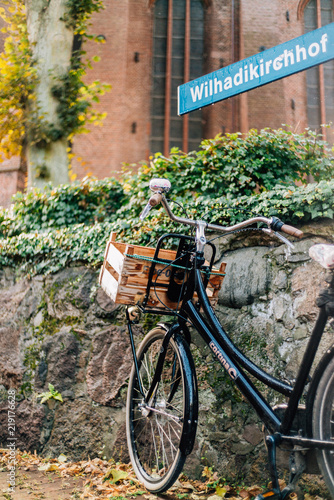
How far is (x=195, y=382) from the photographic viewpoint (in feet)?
7.80

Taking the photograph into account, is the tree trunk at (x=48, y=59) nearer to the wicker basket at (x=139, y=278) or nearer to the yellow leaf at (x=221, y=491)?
the wicker basket at (x=139, y=278)

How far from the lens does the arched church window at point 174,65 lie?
13969 mm

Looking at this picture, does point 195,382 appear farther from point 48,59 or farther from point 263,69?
point 48,59

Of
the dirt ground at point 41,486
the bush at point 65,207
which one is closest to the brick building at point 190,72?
the bush at point 65,207

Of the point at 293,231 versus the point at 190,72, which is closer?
the point at 293,231

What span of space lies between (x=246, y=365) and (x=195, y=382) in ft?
1.07

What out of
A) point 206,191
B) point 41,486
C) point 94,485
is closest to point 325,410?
point 94,485

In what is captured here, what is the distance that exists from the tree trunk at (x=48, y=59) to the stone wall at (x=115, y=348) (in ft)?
9.77

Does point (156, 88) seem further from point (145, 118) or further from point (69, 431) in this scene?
point (69, 431)

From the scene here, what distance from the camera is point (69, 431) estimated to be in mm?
3807

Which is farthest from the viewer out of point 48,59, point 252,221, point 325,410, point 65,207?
point 48,59

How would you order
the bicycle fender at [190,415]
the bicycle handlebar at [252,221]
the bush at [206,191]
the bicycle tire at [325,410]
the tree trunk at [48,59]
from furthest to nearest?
1. the tree trunk at [48,59]
2. the bush at [206,191]
3. the bicycle fender at [190,415]
4. the bicycle handlebar at [252,221]
5. the bicycle tire at [325,410]

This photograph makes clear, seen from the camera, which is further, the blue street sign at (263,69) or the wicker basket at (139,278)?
the wicker basket at (139,278)

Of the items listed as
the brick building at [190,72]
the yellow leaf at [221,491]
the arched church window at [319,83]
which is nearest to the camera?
the yellow leaf at [221,491]
